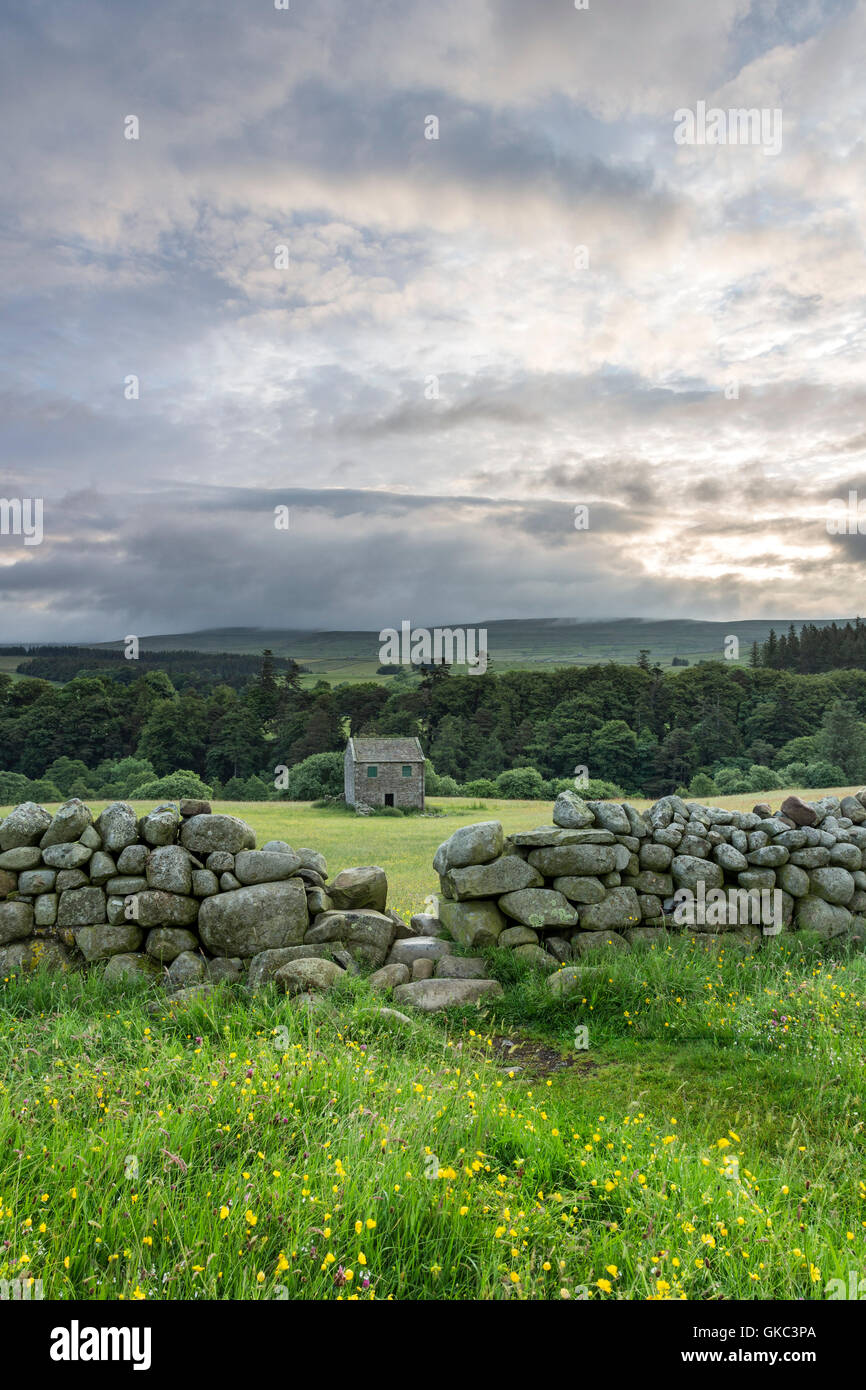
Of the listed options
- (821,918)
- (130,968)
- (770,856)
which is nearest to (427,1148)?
(130,968)

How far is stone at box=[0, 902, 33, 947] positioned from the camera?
8008mm

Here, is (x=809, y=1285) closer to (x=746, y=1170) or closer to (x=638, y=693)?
(x=746, y=1170)

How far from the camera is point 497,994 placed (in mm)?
7965

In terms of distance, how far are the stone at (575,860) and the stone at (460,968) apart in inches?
53.8

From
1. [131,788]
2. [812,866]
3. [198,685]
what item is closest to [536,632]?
[198,685]

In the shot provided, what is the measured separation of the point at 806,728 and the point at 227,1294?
189 ft

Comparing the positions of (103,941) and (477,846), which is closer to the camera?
(103,941)

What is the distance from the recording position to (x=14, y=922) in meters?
8.02

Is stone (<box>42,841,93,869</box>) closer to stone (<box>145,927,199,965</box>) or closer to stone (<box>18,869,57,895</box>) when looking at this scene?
stone (<box>18,869,57,895</box>)

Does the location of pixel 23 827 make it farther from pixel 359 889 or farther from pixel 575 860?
pixel 575 860

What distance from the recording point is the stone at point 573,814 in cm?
927

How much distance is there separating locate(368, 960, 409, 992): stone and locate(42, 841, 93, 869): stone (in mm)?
3454

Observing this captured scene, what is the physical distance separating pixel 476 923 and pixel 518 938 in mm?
529

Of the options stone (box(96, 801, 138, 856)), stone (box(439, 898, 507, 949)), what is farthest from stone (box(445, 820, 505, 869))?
stone (box(96, 801, 138, 856))
